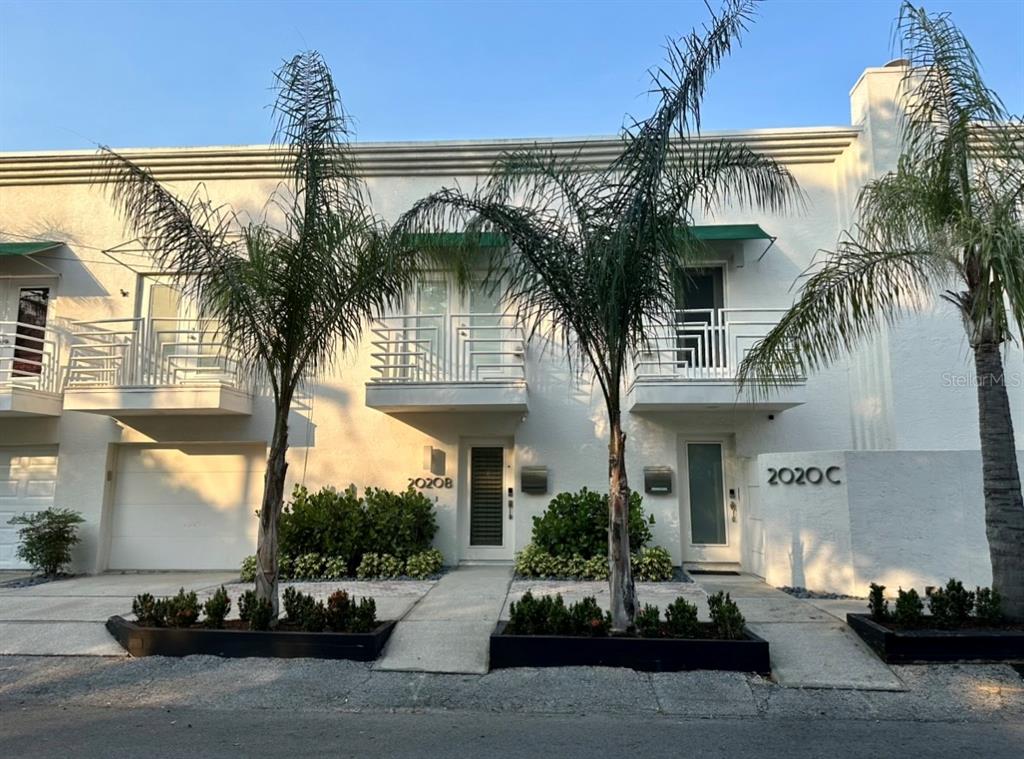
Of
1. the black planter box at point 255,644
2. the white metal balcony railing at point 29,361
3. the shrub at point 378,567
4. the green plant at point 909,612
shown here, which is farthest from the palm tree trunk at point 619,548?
the white metal balcony railing at point 29,361

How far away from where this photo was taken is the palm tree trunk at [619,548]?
604 cm

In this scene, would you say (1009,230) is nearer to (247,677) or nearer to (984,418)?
(984,418)

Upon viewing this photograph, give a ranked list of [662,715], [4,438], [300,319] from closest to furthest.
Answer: [662,715], [300,319], [4,438]

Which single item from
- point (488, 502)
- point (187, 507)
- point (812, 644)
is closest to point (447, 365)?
point (488, 502)

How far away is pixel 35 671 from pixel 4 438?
7.06 m

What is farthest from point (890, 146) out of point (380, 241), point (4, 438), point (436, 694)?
point (4, 438)

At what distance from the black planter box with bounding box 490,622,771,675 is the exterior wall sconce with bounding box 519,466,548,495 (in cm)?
474

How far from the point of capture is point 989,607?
235 inches

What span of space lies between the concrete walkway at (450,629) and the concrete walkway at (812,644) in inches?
102

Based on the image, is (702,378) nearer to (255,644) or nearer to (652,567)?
→ (652,567)

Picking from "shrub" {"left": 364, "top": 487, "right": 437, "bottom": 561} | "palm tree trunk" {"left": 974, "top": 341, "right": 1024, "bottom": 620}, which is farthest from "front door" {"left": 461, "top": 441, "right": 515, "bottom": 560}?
"palm tree trunk" {"left": 974, "top": 341, "right": 1024, "bottom": 620}

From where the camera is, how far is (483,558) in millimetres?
10734

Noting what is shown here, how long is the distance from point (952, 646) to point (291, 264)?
6719 millimetres

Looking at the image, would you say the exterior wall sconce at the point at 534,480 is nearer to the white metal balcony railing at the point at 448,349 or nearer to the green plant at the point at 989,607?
the white metal balcony railing at the point at 448,349
